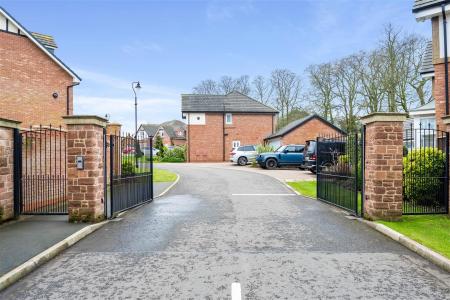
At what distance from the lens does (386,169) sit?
24.7 ft

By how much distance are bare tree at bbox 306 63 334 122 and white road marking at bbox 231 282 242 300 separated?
36.7 meters

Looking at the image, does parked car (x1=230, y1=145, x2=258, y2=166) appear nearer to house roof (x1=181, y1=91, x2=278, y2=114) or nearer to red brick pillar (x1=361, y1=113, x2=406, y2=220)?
house roof (x1=181, y1=91, x2=278, y2=114)

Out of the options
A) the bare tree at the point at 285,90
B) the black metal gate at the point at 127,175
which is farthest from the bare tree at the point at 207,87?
the black metal gate at the point at 127,175

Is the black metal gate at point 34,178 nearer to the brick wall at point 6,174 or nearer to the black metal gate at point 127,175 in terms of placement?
the brick wall at point 6,174

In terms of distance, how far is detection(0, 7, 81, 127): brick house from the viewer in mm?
14406

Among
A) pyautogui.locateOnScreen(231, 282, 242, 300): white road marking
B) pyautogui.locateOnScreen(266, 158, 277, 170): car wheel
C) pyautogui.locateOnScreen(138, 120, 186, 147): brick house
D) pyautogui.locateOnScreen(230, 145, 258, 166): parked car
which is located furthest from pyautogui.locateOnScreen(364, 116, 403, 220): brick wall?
pyautogui.locateOnScreen(138, 120, 186, 147): brick house

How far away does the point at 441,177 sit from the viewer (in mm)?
8156

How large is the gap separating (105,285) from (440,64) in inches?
531

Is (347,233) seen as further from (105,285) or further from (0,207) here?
(0,207)

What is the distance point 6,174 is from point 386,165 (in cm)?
885

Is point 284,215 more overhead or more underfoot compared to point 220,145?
more underfoot

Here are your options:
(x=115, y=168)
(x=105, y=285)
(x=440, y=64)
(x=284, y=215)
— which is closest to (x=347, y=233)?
(x=284, y=215)

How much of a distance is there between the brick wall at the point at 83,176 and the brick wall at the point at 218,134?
2764cm

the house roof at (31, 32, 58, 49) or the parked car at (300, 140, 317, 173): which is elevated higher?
the house roof at (31, 32, 58, 49)
